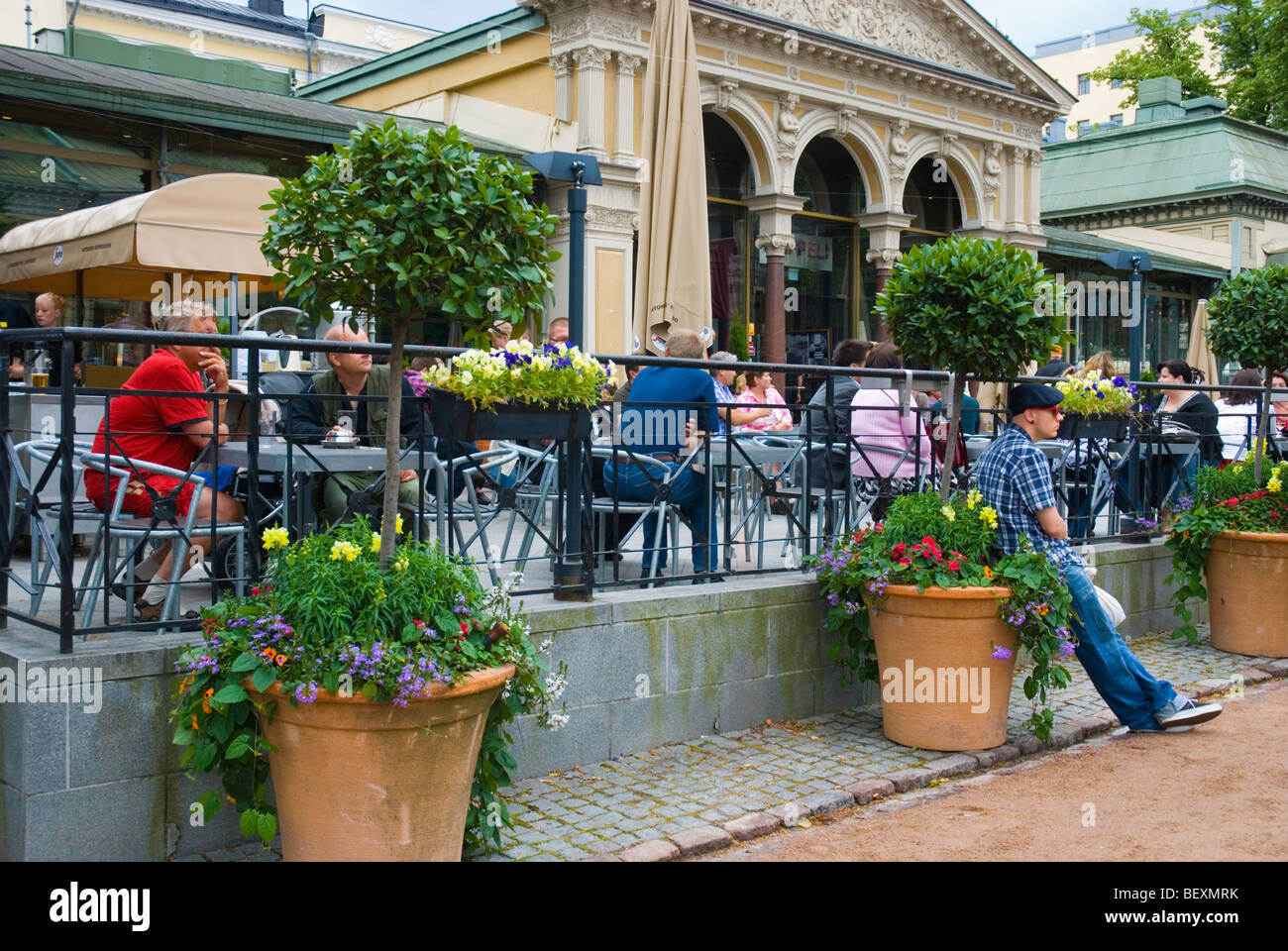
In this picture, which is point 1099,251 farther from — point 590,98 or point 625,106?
point 590,98

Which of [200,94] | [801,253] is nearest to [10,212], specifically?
[200,94]

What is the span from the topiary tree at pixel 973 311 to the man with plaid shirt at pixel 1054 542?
22 cm

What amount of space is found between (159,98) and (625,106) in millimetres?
8166

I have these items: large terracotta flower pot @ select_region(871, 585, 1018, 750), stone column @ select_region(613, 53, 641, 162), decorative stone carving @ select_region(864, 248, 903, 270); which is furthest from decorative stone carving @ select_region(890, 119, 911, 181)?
large terracotta flower pot @ select_region(871, 585, 1018, 750)

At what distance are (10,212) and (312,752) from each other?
1177 centimetres

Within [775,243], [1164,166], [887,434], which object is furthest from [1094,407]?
[1164,166]

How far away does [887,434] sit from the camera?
7352 mm

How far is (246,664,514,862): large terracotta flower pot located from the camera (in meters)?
3.92

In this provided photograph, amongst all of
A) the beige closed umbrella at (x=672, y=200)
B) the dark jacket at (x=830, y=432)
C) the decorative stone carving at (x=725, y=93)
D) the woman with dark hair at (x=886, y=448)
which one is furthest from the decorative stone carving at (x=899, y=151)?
the woman with dark hair at (x=886, y=448)

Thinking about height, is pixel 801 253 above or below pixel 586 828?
above

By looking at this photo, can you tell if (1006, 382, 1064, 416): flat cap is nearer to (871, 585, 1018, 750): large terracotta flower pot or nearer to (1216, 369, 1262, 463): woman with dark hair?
(871, 585, 1018, 750): large terracotta flower pot

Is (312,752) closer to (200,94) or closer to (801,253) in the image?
(200,94)

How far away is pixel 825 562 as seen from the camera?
630 centimetres

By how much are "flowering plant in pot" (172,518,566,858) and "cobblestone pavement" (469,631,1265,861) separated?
2.21ft
